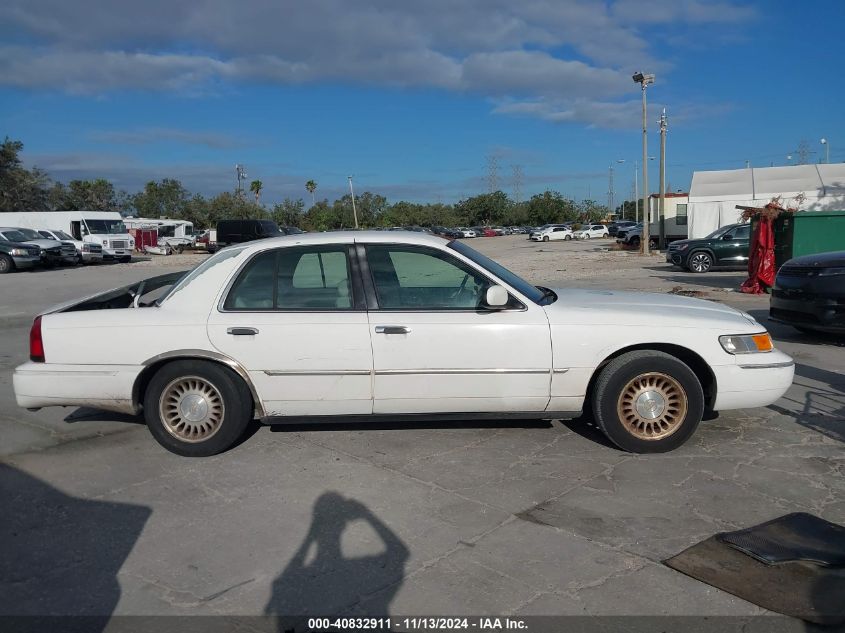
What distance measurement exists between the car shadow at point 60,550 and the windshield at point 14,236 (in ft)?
88.5

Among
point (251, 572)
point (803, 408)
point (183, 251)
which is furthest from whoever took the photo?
point (183, 251)

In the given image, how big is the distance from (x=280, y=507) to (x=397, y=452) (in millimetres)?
1118

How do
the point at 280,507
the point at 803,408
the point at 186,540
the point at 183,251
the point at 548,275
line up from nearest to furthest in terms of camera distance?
1. the point at 186,540
2. the point at 280,507
3. the point at 803,408
4. the point at 548,275
5. the point at 183,251

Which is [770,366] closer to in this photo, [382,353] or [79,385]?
[382,353]

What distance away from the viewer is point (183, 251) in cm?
4928

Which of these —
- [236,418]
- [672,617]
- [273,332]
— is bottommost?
[672,617]

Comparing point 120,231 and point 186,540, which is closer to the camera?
point 186,540

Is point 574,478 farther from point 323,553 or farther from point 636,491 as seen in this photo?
point 323,553

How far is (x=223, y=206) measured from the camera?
3177 inches

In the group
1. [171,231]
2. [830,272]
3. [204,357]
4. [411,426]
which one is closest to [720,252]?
[830,272]

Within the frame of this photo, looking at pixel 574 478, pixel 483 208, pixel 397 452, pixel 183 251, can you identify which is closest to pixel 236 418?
pixel 397 452

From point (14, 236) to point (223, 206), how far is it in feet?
175

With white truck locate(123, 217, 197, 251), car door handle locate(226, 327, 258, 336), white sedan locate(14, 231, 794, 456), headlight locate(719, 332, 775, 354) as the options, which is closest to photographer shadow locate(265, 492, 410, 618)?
white sedan locate(14, 231, 794, 456)

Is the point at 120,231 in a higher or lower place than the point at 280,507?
higher
